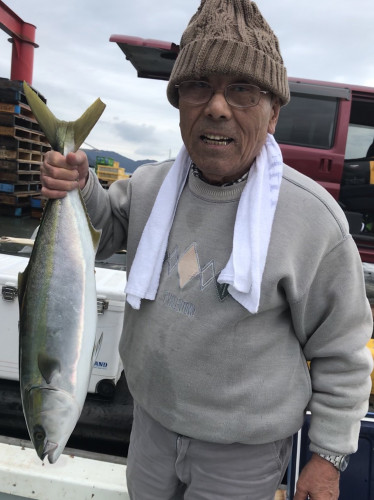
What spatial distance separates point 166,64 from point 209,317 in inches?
155

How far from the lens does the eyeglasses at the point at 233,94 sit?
1315 millimetres

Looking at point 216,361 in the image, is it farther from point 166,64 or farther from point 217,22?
point 166,64

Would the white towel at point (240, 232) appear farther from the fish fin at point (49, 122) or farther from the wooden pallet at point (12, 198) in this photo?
the wooden pallet at point (12, 198)

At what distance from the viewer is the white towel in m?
1.31

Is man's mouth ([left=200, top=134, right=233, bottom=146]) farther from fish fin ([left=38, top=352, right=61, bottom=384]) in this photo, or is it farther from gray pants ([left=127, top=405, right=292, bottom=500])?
gray pants ([left=127, top=405, right=292, bottom=500])

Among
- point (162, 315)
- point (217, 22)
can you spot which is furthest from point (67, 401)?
point (217, 22)

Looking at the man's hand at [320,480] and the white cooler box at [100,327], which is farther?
the white cooler box at [100,327]

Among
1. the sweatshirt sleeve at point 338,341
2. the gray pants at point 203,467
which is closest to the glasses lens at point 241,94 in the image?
the sweatshirt sleeve at point 338,341

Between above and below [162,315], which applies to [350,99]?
above

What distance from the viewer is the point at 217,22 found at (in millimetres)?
1337

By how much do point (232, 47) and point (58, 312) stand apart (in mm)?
1006

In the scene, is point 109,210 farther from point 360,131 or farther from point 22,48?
point 22,48

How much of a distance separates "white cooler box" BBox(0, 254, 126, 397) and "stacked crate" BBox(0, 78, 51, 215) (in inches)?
290

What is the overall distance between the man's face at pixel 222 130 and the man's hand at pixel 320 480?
1.08 meters
